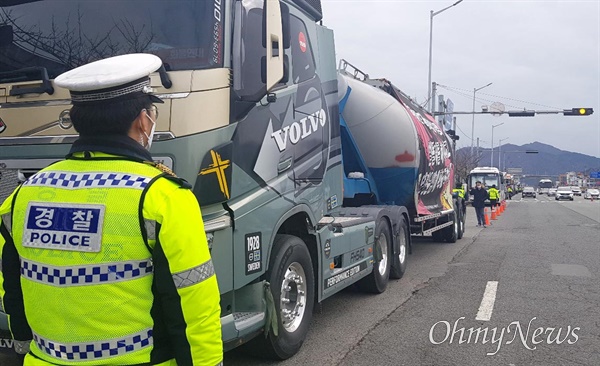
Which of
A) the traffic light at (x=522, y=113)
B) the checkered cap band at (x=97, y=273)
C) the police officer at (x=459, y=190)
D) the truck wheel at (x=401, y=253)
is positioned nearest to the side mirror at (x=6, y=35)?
the checkered cap band at (x=97, y=273)

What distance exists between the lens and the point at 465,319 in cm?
681

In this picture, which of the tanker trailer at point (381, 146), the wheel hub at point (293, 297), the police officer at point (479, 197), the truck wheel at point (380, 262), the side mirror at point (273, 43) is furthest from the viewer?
the police officer at point (479, 197)

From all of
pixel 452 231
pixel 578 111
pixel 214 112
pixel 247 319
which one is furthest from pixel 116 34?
pixel 578 111

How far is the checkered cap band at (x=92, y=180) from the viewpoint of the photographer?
74.9 inches

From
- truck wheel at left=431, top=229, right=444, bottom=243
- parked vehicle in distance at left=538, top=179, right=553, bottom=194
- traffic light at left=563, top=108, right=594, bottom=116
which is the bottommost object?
parked vehicle in distance at left=538, top=179, right=553, bottom=194

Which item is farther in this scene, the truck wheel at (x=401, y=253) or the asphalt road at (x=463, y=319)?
the truck wheel at (x=401, y=253)

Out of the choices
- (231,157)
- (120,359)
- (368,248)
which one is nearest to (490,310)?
(368,248)

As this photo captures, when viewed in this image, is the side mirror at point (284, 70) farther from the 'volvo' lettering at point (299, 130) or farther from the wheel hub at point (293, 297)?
the wheel hub at point (293, 297)

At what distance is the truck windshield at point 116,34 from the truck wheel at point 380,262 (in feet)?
14.6

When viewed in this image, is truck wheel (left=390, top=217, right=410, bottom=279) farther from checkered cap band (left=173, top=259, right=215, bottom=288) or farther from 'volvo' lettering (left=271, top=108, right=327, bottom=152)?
checkered cap band (left=173, top=259, right=215, bottom=288)

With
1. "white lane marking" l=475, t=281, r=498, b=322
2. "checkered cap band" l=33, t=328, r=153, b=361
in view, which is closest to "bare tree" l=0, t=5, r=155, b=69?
"checkered cap band" l=33, t=328, r=153, b=361

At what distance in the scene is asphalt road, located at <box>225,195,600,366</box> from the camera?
18.0 feet

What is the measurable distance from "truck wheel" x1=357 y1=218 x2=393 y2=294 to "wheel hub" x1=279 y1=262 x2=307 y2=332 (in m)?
2.54

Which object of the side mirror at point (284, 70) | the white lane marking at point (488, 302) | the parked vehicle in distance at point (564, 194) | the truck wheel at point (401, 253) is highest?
the side mirror at point (284, 70)
